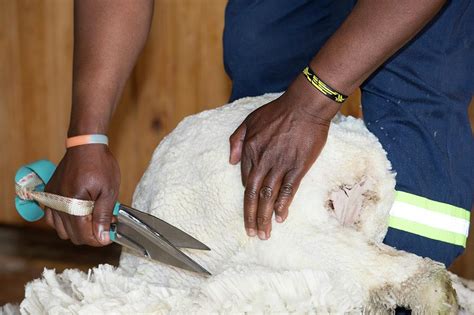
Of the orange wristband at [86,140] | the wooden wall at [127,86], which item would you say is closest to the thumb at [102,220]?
the orange wristband at [86,140]

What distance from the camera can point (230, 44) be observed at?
1.40m

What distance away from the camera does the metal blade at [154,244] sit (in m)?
1.09

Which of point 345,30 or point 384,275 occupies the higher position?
point 345,30

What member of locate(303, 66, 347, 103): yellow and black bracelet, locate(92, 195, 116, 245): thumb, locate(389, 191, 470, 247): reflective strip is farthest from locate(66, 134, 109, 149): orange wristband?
locate(389, 191, 470, 247): reflective strip

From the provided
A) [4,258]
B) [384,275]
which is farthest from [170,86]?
[384,275]

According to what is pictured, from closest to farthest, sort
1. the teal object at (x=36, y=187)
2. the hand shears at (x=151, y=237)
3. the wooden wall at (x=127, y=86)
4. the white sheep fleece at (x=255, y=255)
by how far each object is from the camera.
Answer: the white sheep fleece at (x=255, y=255), the hand shears at (x=151, y=237), the teal object at (x=36, y=187), the wooden wall at (x=127, y=86)

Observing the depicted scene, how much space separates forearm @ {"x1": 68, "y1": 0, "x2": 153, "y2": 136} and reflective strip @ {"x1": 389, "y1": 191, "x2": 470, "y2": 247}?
1.58 feet

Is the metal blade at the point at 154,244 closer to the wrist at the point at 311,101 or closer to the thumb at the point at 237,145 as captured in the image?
the thumb at the point at 237,145

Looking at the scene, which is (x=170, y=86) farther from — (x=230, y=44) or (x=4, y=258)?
(x=230, y=44)

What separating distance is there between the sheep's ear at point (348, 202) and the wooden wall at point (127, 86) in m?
1.49

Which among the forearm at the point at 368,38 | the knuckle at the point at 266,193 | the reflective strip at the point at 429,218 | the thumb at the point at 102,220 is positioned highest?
the forearm at the point at 368,38

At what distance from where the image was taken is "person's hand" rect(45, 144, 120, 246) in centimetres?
114

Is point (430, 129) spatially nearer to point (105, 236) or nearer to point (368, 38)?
point (368, 38)

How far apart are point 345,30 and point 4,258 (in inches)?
77.4
